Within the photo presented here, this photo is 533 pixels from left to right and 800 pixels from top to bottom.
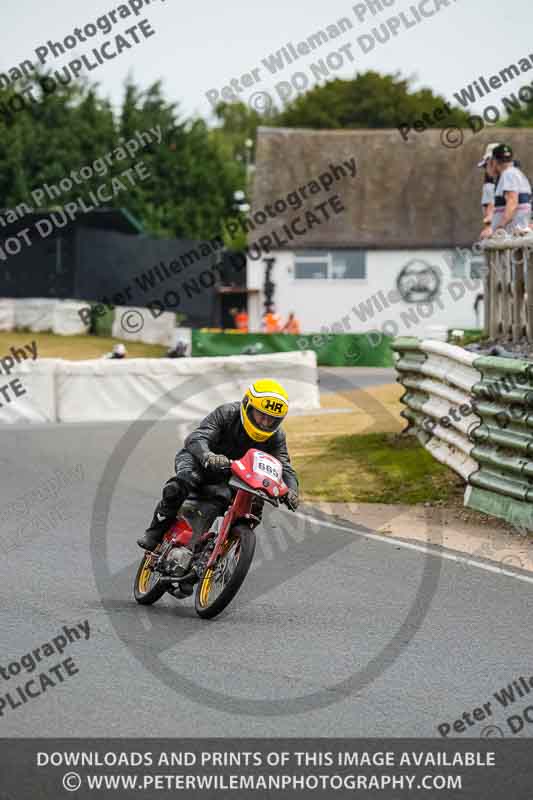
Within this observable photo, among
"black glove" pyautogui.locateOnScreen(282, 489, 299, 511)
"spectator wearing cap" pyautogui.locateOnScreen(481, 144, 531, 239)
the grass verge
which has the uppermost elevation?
"spectator wearing cap" pyautogui.locateOnScreen(481, 144, 531, 239)

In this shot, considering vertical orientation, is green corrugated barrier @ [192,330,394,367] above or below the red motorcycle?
below

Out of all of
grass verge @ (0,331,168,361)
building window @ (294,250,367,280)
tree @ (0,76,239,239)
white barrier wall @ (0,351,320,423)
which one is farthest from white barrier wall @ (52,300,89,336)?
white barrier wall @ (0,351,320,423)

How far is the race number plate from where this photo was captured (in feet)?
26.1

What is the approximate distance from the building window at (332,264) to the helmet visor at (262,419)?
42.5 metres

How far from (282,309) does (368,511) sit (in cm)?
3734

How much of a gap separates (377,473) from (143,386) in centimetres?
945

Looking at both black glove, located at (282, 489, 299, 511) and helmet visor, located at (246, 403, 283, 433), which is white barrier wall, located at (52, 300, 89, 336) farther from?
black glove, located at (282, 489, 299, 511)

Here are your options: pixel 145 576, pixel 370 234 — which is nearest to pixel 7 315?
pixel 370 234

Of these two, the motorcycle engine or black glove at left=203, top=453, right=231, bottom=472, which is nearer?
black glove at left=203, top=453, right=231, bottom=472

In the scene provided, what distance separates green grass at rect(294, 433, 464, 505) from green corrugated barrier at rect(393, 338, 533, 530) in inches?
40.8

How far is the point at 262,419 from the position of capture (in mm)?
8242

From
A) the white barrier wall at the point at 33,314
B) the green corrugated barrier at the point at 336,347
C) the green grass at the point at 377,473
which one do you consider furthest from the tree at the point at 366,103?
the green grass at the point at 377,473
